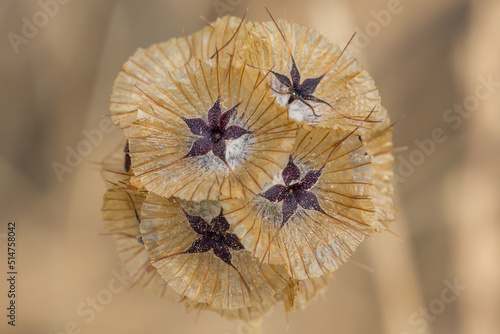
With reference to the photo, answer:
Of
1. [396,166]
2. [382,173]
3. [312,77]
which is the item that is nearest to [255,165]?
[312,77]

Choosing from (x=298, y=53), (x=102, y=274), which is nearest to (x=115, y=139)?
(x=102, y=274)

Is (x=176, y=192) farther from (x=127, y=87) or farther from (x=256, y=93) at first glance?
(x=127, y=87)

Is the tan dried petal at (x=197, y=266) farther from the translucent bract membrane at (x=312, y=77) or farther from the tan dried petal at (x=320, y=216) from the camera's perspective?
the translucent bract membrane at (x=312, y=77)

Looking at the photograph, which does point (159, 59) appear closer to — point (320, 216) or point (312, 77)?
point (312, 77)

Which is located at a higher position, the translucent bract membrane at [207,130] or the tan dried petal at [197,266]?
the translucent bract membrane at [207,130]

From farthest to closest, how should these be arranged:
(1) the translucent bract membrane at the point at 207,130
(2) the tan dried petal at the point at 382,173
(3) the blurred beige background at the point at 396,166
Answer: (3) the blurred beige background at the point at 396,166, (2) the tan dried petal at the point at 382,173, (1) the translucent bract membrane at the point at 207,130

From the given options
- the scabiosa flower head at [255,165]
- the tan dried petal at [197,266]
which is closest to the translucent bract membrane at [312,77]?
the scabiosa flower head at [255,165]

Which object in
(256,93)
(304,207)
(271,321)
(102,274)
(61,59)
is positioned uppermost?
(61,59)
